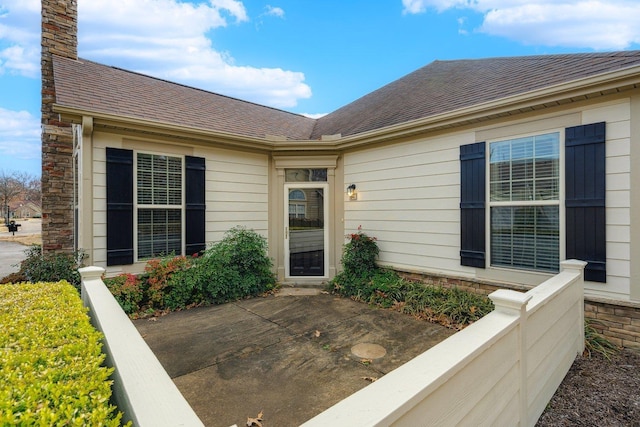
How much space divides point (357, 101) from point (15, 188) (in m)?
40.6

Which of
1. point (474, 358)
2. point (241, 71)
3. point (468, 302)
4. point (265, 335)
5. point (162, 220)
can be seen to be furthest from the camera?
point (241, 71)

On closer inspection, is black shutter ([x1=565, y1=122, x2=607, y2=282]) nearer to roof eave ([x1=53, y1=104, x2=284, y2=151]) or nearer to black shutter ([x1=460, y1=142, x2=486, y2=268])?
black shutter ([x1=460, y1=142, x2=486, y2=268])

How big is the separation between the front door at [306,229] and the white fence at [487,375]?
4183mm

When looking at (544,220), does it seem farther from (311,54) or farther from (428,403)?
(311,54)

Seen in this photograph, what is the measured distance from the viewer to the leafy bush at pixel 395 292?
4258 millimetres

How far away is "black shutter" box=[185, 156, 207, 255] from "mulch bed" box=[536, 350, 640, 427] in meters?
5.14

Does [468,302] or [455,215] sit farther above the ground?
[455,215]

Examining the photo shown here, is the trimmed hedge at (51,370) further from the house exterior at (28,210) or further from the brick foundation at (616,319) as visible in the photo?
the house exterior at (28,210)

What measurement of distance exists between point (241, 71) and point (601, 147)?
19075 mm

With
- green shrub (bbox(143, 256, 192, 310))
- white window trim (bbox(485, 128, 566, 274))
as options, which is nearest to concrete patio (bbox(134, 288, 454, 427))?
green shrub (bbox(143, 256, 192, 310))

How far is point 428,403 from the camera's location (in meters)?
1.18

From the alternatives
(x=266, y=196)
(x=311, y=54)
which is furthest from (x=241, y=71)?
(x=266, y=196)

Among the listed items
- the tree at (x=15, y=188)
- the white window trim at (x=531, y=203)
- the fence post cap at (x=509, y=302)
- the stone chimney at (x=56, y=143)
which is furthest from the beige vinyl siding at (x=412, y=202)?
the tree at (x=15, y=188)

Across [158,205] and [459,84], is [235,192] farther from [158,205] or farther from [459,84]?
[459,84]
